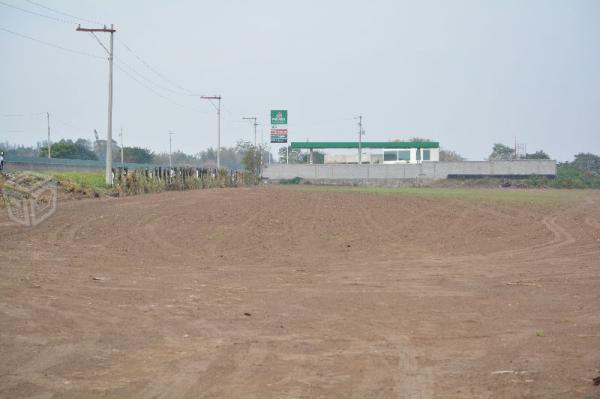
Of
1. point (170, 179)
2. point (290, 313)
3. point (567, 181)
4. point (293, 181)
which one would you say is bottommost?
point (290, 313)

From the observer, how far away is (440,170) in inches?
3617

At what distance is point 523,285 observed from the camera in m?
14.6

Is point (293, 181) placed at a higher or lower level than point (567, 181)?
lower

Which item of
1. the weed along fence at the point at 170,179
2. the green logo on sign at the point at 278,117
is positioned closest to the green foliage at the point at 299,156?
the green logo on sign at the point at 278,117

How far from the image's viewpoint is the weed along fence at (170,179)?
150 ft

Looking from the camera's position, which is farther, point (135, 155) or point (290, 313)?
point (135, 155)

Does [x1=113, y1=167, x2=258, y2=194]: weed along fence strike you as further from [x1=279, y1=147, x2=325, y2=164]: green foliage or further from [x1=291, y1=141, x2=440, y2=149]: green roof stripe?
[x1=279, y1=147, x2=325, y2=164]: green foliage

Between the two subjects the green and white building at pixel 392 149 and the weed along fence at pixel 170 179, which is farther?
the green and white building at pixel 392 149

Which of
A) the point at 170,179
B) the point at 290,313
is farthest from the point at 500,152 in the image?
the point at 290,313

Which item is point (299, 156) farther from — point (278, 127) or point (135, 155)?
point (278, 127)

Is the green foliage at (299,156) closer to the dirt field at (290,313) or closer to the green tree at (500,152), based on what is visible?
the green tree at (500,152)

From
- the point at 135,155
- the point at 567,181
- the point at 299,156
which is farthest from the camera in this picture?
the point at 299,156

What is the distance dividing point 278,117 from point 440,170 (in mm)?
Answer: 23648

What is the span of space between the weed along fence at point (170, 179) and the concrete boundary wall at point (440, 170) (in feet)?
55.0
